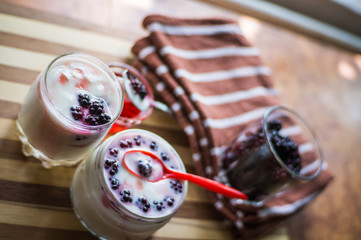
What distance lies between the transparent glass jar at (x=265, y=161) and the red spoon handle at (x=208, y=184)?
2.0 inches

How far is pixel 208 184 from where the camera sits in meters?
0.78

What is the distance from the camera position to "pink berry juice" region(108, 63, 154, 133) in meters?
0.84

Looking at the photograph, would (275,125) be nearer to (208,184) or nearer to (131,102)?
(208,184)

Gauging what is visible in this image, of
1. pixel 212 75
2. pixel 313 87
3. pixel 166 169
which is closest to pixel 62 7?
pixel 212 75

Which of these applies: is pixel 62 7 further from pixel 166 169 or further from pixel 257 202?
pixel 257 202

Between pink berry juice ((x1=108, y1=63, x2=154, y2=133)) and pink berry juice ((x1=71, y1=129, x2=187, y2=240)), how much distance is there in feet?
0.38

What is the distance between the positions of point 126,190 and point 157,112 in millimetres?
360

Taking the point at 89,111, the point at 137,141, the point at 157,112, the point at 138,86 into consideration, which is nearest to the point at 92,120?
the point at 89,111

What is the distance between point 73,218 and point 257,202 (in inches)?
17.8

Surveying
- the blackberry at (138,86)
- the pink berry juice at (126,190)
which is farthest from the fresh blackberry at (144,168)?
the blackberry at (138,86)

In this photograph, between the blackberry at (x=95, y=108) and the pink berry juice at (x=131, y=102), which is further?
the pink berry juice at (x=131, y=102)

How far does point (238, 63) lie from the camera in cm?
113

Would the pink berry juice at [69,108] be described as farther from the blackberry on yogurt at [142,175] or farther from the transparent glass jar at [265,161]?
the transparent glass jar at [265,161]

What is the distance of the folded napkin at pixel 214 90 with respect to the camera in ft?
3.05
